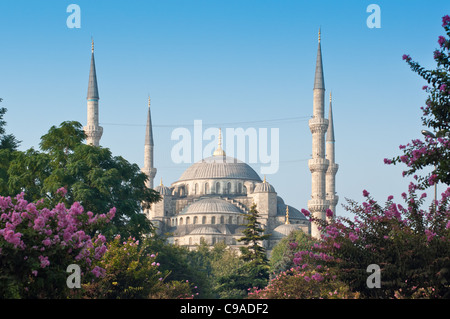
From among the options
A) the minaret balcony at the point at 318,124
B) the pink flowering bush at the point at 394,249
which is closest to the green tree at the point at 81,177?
the pink flowering bush at the point at 394,249

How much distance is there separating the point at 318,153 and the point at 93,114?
23.3m

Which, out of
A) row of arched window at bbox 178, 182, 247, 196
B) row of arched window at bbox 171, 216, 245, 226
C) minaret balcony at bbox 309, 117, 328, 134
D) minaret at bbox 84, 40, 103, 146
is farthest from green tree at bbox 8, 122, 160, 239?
row of arched window at bbox 178, 182, 247, 196

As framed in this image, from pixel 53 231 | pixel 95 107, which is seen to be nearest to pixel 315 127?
pixel 95 107

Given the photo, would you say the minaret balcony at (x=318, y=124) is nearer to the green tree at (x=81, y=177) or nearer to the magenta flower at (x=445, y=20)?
the green tree at (x=81, y=177)

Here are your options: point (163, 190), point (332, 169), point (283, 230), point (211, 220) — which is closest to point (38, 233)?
point (332, 169)

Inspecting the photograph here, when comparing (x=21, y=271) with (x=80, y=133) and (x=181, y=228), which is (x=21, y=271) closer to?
(x=80, y=133)

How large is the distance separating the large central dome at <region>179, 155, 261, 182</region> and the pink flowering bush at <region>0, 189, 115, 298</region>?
107m

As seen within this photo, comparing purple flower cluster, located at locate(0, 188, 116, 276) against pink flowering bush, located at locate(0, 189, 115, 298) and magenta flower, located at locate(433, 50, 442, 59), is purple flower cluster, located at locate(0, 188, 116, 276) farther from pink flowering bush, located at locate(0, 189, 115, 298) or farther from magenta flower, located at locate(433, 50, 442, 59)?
magenta flower, located at locate(433, 50, 442, 59)

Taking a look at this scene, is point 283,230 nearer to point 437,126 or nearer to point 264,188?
point 264,188

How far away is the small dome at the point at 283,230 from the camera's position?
103188 millimetres

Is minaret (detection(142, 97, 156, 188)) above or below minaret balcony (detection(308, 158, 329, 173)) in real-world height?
above

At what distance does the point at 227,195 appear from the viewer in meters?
121

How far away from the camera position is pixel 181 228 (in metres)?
109

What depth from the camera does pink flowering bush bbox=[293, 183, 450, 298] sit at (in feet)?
58.6
